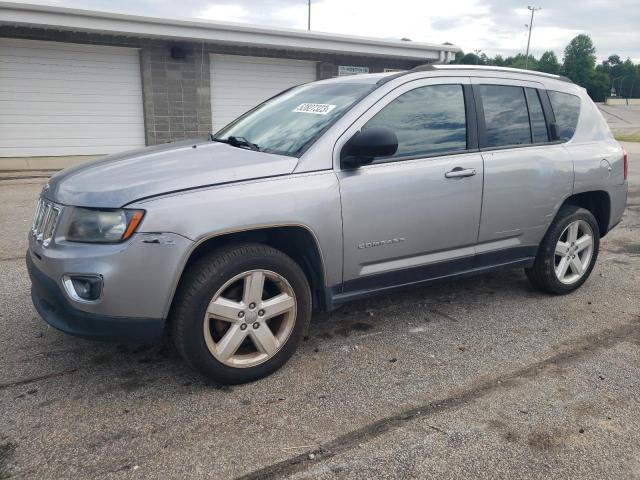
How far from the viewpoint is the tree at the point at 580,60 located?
90.8 m

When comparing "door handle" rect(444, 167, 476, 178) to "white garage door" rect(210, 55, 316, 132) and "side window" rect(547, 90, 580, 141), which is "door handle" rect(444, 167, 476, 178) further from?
"white garage door" rect(210, 55, 316, 132)

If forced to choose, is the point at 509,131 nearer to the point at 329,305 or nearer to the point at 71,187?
the point at 329,305

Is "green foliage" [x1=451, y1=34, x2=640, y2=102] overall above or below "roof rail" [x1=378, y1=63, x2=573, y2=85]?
above

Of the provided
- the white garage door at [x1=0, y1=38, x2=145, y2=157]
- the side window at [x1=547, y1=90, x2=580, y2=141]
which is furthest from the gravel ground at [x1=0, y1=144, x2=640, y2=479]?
the white garage door at [x1=0, y1=38, x2=145, y2=157]

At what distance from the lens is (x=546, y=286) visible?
4.64 metres

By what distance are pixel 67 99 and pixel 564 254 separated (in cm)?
1281

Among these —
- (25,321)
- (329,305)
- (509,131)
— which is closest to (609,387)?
(329,305)

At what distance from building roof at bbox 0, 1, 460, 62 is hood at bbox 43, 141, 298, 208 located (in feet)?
34.9

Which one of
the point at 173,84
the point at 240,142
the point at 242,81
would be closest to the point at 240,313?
the point at 240,142

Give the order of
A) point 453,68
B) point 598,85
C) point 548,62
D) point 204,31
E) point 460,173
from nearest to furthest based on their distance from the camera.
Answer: point 460,173, point 453,68, point 204,31, point 598,85, point 548,62

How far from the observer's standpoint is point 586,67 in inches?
3649

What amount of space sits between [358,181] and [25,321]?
2563 millimetres

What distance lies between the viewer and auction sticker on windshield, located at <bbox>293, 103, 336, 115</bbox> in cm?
370

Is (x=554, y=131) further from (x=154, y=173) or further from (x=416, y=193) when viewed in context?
(x=154, y=173)
